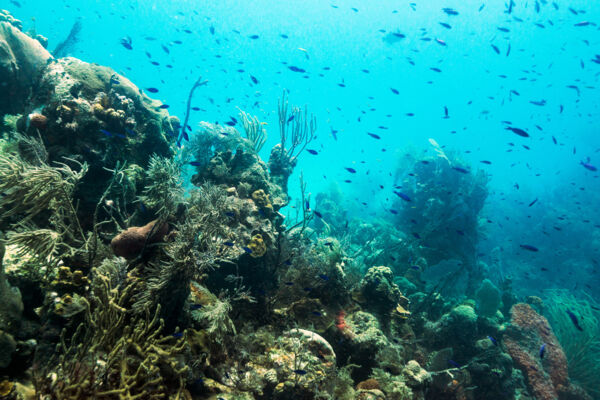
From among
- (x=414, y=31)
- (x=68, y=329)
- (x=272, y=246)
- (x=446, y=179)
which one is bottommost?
(x=446, y=179)

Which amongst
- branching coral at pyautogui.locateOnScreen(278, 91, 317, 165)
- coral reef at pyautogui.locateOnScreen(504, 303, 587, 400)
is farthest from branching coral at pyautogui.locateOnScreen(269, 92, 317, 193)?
coral reef at pyautogui.locateOnScreen(504, 303, 587, 400)

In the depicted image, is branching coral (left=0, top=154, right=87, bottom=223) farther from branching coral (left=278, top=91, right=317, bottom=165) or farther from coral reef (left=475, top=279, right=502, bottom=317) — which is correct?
coral reef (left=475, top=279, right=502, bottom=317)

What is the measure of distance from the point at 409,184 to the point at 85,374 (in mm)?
23276

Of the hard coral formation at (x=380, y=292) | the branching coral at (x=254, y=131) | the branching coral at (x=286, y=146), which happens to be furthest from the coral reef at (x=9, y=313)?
the branching coral at (x=254, y=131)

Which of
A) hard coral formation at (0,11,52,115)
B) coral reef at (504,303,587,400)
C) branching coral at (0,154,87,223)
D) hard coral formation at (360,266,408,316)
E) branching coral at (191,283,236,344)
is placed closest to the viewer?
branching coral at (0,154,87,223)

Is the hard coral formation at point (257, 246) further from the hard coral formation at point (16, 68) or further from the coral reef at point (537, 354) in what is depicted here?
the coral reef at point (537, 354)

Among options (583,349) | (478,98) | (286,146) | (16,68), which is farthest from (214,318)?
(478,98)

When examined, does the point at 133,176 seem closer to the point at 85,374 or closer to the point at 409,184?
the point at 85,374

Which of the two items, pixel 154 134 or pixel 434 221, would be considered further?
pixel 434 221

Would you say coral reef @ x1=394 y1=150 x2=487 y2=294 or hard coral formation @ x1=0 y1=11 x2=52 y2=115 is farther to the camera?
coral reef @ x1=394 y1=150 x2=487 y2=294

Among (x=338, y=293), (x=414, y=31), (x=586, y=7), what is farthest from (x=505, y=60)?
(x=338, y=293)

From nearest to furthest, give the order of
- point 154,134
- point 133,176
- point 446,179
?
point 133,176 < point 154,134 < point 446,179

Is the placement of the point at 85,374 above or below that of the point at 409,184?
above

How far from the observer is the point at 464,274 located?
1666 centimetres
